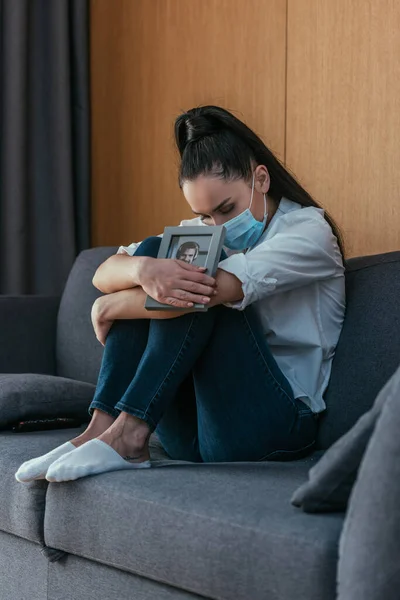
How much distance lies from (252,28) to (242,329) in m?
1.42

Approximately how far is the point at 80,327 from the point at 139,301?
94cm

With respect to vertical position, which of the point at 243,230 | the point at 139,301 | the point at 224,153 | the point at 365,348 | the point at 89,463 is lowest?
the point at 89,463

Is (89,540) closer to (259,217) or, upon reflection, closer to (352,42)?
(259,217)

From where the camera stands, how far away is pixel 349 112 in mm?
2406

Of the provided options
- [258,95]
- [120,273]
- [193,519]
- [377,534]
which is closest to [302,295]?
[120,273]

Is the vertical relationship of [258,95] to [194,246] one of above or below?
above

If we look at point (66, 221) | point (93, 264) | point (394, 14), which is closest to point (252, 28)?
point (394, 14)

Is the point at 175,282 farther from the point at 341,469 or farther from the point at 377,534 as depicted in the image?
the point at 377,534

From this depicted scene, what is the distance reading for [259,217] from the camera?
76.4 inches

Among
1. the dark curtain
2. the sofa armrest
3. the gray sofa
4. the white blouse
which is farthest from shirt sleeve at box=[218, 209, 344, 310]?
the dark curtain

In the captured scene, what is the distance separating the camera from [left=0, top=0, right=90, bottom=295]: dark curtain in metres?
3.37

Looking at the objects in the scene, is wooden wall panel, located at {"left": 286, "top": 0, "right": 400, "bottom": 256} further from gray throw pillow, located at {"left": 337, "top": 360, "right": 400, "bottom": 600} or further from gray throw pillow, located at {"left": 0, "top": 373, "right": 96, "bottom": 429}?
gray throw pillow, located at {"left": 337, "top": 360, "right": 400, "bottom": 600}

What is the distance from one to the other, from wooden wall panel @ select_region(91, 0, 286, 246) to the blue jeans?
1.08 m

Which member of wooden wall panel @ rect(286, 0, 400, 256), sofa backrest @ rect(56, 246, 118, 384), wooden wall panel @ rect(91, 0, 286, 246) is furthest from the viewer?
wooden wall panel @ rect(91, 0, 286, 246)
